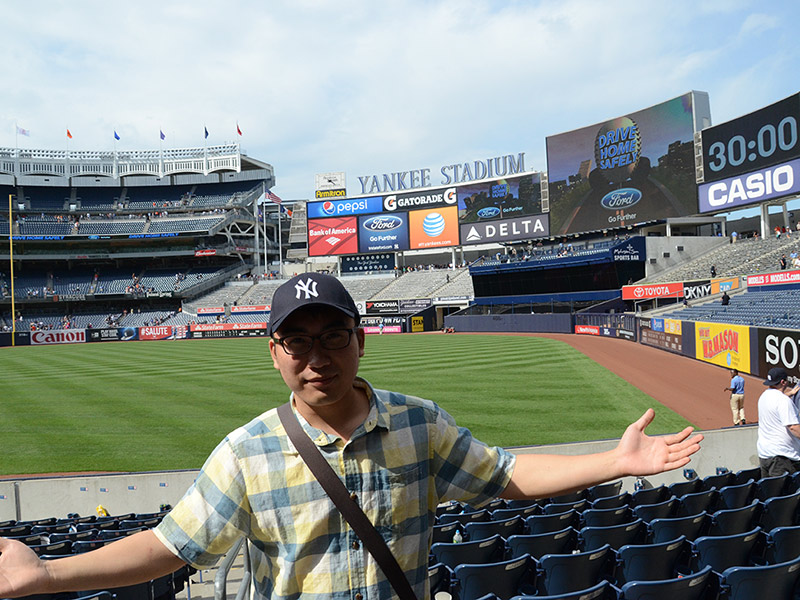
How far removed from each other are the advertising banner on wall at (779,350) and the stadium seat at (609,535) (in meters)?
13.9

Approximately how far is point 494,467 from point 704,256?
5299cm

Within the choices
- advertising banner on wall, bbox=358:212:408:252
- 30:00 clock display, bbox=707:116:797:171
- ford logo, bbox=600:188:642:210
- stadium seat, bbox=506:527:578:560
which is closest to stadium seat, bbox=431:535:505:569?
stadium seat, bbox=506:527:578:560

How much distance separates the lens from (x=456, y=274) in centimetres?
6644

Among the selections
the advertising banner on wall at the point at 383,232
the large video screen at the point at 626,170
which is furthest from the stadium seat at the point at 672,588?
the advertising banner on wall at the point at 383,232

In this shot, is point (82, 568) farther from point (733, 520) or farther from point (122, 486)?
point (122, 486)

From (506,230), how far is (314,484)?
201 ft

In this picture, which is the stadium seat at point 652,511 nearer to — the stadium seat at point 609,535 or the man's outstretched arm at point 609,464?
the stadium seat at point 609,535

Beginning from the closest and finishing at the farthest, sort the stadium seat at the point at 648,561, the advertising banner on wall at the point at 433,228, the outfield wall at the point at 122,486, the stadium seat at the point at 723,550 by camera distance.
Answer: the stadium seat at the point at 648,561, the stadium seat at the point at 723,550, the outfield wall at the point at 122,486, the advertising banner on wall at the point at 433,228

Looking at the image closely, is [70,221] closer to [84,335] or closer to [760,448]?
[84,335]

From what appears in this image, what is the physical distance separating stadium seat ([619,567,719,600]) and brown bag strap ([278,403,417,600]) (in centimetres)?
247

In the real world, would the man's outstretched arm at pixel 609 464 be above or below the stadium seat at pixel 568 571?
above

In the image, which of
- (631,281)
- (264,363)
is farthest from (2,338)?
(631,281)

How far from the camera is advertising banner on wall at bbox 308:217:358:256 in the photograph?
69500 millimetres

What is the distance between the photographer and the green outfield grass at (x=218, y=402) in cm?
1389
